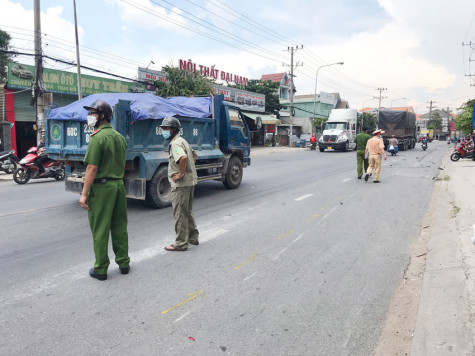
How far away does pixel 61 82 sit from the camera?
19.7 meters

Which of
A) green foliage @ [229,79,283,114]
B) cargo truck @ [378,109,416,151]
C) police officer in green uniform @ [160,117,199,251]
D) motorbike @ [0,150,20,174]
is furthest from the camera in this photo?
green foliage @ [229,79,283,114]

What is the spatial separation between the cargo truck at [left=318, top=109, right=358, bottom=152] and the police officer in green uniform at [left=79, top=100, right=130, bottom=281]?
28047mm

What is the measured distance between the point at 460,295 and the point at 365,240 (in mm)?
2126

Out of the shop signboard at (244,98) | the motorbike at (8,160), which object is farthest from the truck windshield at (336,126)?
the motorbike at (8,160)

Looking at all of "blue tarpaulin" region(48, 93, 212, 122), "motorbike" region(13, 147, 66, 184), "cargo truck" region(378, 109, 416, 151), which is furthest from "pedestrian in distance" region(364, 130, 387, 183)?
"cargo truck" region(378, 109, 416, 151)

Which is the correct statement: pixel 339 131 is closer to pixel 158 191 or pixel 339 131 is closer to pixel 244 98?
pixel 244 98

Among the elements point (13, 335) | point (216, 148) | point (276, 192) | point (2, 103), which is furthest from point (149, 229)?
point (2, 103)

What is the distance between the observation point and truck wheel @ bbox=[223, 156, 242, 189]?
9.99m

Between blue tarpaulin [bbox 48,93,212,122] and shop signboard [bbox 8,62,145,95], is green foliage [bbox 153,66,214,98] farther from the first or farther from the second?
blue tarpaulin [bbox 48,93,212,122]

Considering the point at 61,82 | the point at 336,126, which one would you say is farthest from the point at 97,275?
the point at 336,126

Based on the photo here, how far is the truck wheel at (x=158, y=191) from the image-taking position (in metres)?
7.48

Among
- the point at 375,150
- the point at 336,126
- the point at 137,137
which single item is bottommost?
the point at 375,150

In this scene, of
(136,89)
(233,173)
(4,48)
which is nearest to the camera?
(233,173)

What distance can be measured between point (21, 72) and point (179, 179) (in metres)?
17.4
